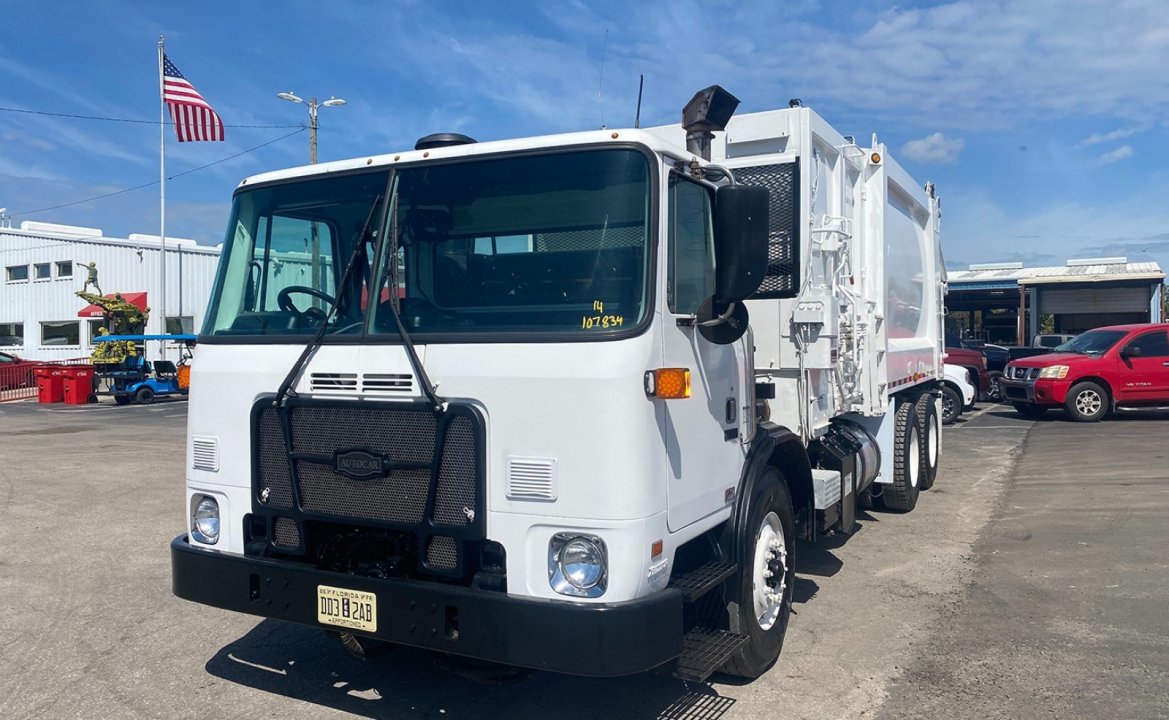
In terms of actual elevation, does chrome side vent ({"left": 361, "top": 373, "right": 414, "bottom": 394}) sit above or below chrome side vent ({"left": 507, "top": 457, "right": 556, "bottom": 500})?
above

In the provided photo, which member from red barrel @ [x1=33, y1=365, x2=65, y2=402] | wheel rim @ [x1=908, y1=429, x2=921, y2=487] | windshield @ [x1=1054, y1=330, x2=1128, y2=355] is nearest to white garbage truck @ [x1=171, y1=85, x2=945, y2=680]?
Result: wheel rim @ [x1=908, y1=429, x2=921, y2=487]

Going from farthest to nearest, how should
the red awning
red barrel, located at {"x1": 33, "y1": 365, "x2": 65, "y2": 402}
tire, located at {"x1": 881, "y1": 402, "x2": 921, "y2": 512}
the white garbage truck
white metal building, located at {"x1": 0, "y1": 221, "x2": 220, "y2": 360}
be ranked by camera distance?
white metal building, located at {"x1": 0, "y1": 221, "x2": 220, "y2": 360}
the red awning
red barrel, located at {"x1": 33, "y1": 365, "x2": 65, "y2": 402}
tire, located at {"x1": 881, "y1": 402, "x2": 921, "y2": 512}
the white garbage truck

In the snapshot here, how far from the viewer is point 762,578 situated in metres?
4.56

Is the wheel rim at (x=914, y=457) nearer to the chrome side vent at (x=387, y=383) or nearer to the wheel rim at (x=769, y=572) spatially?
the wheel rim at (x=769, y=572)

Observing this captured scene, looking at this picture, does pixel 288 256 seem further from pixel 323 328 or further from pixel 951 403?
pixel 951 403

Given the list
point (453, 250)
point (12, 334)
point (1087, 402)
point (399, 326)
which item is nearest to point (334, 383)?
point (399, 326)

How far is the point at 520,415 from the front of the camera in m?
3.51

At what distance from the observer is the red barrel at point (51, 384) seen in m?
25.4

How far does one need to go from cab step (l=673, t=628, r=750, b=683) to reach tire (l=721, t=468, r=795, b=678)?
16 cm

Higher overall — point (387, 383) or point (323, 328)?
point (323, 328)

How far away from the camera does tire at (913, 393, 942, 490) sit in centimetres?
925

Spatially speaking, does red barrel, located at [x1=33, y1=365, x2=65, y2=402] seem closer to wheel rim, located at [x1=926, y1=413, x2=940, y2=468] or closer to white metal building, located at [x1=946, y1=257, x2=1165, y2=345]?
wheel rim, located at [x1=926, y1=413, x2=940, y2=468]

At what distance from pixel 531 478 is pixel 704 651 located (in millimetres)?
1100

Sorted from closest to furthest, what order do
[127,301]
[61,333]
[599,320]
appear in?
[599,320] → [127,301] → [61,333]
